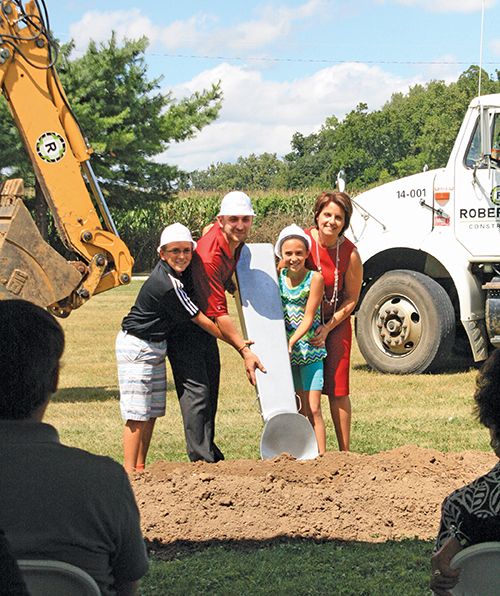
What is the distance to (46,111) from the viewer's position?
8297 millimetres

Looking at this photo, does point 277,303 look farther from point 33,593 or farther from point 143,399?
point 33,593

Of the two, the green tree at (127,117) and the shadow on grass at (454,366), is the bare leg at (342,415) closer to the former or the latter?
the shadow on grass at (454,366)

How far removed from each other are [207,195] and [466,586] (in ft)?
119

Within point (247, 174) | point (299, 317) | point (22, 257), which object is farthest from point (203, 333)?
point (247, 174)

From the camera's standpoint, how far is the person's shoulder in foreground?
5.89 ft

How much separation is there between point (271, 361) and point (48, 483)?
3495 mm

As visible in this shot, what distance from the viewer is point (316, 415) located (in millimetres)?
5352

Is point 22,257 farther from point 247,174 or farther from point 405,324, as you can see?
point 247,174

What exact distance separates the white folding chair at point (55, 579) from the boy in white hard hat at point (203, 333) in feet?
10.8

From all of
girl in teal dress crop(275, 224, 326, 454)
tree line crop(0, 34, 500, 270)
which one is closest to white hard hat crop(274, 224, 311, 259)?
girl in teal dress crop(275, 224, 326, 454)

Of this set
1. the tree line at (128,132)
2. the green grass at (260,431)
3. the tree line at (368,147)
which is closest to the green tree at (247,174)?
the tree line at (368,147)

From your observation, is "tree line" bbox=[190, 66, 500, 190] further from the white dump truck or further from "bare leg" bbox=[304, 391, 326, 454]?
"bare leg" bbox=[304, 391, 326, 454]

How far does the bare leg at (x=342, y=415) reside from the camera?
5.48m

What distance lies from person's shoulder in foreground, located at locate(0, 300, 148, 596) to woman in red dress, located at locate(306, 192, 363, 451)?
345cm
